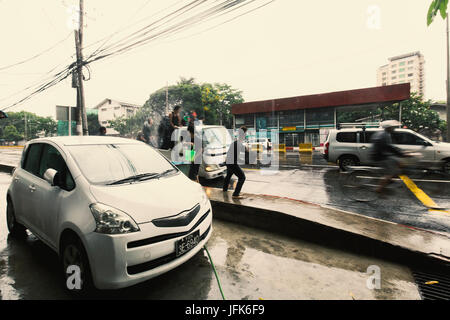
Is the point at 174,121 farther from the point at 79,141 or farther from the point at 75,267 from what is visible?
the point at 75,267

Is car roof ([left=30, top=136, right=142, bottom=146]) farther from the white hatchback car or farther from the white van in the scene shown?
the white van

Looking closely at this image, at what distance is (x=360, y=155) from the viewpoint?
8836 mm

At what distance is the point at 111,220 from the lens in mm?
2049

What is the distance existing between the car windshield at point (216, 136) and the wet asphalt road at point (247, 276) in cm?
425

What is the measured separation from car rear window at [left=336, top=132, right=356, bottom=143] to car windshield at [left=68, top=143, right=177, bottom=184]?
26.1 ft

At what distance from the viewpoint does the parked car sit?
25.2 ft

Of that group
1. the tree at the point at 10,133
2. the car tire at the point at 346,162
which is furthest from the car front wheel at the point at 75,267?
the tree at the point at 10,133

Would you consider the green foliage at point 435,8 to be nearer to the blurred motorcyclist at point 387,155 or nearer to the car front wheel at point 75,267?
the car front wheel at point 75,267

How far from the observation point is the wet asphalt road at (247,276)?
7.40 ft

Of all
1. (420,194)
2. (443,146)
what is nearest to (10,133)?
(420,194)

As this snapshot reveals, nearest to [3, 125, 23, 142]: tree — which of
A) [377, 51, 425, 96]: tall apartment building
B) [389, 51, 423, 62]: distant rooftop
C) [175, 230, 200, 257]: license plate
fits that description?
[175, 230, 200, 257]: license plate
